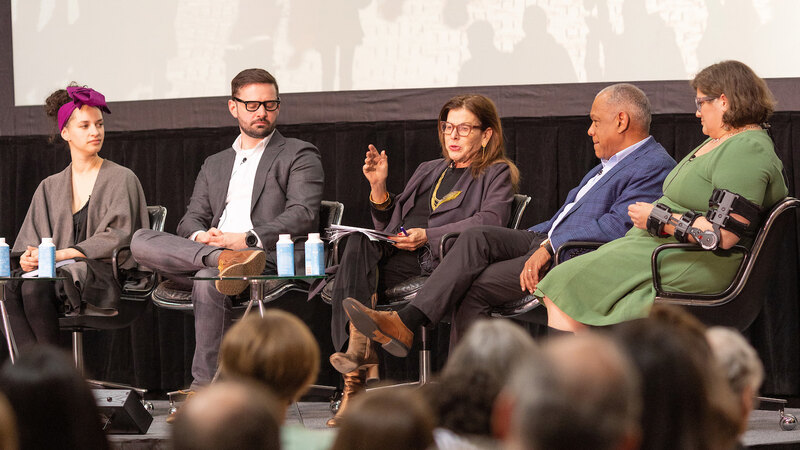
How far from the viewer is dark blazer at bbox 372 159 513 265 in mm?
3750

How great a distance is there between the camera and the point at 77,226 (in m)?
4.25

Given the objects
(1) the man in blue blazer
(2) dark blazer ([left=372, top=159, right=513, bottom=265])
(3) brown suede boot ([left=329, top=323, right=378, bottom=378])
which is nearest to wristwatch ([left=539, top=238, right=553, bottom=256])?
(1) the man in blue blazer

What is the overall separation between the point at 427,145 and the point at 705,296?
72.7 inches

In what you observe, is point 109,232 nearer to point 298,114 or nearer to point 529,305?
point 298,114

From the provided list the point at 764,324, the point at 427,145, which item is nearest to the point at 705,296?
the point at 764,324

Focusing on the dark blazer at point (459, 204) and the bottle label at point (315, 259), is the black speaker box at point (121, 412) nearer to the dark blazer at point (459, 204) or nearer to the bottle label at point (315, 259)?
the bottle label at point (315, 259)

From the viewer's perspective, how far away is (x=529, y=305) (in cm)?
349

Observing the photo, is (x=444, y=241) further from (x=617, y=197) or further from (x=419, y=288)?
(x=617, y=197)

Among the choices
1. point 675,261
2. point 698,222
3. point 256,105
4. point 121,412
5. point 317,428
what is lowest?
point 317,428

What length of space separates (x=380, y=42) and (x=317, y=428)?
1980 mm

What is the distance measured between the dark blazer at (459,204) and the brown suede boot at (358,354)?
440mm

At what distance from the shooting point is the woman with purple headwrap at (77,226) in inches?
152

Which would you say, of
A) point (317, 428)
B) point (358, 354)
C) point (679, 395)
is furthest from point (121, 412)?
point (679, 395)

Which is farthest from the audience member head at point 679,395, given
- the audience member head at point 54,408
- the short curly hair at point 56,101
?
the short curly hair at point 56,101
